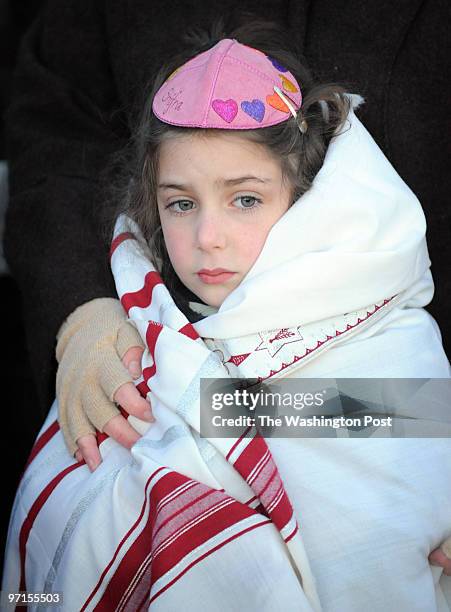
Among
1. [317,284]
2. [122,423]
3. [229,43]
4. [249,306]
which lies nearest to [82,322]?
[122,423]

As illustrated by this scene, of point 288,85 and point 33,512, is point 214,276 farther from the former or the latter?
point 33,512

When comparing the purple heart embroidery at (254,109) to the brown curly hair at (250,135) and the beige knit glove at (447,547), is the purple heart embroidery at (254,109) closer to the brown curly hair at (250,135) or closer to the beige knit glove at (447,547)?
the brown curly hair at (250,135)

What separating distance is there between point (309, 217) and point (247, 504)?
1.69 ft

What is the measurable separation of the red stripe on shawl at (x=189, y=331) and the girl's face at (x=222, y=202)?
0.31 feet

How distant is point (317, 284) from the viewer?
4.45ft

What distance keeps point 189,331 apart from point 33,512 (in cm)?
45

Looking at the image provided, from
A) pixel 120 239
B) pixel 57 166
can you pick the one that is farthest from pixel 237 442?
pixel 57 166

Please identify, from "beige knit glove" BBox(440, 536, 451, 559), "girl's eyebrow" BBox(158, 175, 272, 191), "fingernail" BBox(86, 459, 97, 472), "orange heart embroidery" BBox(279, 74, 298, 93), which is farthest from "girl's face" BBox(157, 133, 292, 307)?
"beige knit glove" BBox(440, 536, 451, 559)

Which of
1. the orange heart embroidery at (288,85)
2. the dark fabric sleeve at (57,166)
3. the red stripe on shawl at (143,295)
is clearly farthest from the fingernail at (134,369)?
the orange heart embroidery at (288,85)

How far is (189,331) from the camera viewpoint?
4.59 feet

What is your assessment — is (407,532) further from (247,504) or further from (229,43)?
(229,43)

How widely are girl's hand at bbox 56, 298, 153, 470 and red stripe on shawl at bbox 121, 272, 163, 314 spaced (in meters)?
0.04

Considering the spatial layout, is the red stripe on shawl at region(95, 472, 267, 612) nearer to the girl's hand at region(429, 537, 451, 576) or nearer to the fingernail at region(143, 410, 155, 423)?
the fingernail at region(143, 410, 155, 423)

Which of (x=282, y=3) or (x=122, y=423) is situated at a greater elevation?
(x=282, y=3)
